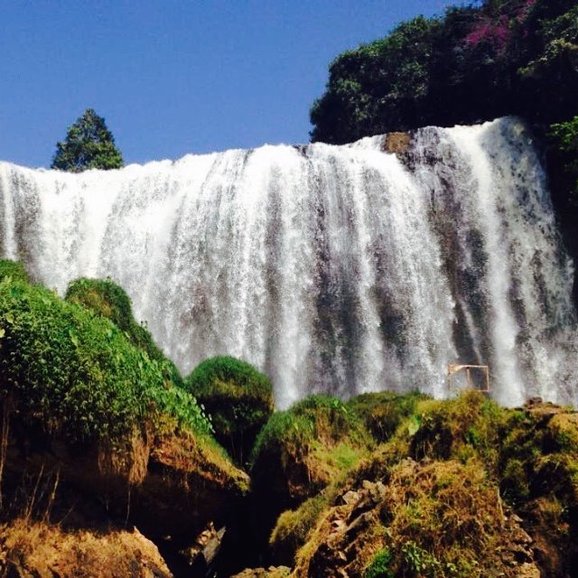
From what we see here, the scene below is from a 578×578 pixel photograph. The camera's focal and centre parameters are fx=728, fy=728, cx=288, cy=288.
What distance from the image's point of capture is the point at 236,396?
457 inches

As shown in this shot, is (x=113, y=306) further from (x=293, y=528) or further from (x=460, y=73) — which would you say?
(x=460, y=73)

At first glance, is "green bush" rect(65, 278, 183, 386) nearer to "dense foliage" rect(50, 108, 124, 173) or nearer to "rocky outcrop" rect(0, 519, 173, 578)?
"rocky outcrop" rect(0, 519, 173, 578)

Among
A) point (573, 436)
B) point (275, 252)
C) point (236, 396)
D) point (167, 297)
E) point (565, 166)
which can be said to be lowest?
point (573, 436)

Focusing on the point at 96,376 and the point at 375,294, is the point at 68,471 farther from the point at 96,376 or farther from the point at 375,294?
the point at 375,294

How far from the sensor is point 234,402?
11.6 m

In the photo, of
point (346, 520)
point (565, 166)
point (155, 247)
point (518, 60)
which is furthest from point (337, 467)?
point (518, 60)

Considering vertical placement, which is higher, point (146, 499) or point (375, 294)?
point (375, 294)

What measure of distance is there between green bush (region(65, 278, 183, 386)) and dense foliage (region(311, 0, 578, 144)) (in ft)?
66.9

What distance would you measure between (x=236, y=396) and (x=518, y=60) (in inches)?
934

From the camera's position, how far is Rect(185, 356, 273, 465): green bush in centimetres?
1148

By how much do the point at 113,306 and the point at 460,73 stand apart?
25100mm

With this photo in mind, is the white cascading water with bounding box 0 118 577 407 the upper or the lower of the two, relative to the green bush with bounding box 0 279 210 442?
upper

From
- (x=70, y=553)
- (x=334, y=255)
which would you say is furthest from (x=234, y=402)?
(x=334, y=255)

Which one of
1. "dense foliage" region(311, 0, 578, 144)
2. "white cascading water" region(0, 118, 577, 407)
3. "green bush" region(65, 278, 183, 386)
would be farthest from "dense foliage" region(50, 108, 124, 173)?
"green bush" region(65, 278, 183, 386)
